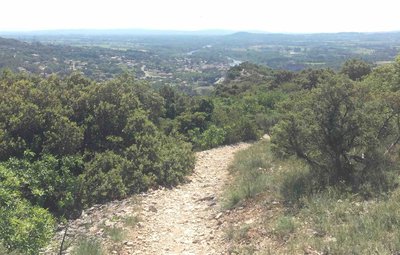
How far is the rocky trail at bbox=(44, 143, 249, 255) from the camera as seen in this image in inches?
322

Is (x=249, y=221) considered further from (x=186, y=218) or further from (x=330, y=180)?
(x=330, y=180)

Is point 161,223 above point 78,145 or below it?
below

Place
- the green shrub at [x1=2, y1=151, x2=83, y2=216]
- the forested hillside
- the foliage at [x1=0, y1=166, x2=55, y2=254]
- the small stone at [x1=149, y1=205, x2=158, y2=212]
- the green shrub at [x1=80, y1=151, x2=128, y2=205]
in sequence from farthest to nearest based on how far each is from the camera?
the green shrub at [x1=80, y1=151, x2=128, y2=205] → the small stone at [x1=149, y1=205, x2=158, y2=212] → the green shrub at [x1=2, y1=151, x2=83, y2=216] → the forested hillside → the foliage at [x1=0, y1=166, x2=55, y2=254]

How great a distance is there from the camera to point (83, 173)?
11.8 m

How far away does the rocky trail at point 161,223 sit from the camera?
8.17 metres

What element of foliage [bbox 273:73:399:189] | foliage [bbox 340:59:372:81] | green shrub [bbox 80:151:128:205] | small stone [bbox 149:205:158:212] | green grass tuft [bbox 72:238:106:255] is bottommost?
small stone [bbox 149:205:158:212]

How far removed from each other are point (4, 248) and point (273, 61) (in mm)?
162681

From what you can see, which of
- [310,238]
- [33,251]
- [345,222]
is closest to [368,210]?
[345,222]

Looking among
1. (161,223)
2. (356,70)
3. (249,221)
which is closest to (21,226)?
(161,223)

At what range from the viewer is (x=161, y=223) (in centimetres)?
959

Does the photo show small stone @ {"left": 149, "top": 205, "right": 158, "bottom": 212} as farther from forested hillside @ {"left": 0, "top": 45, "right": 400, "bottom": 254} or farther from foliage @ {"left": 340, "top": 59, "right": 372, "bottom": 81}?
foliage @ {"left": 340, "top": 59, "right": 372, "bottom": 81}

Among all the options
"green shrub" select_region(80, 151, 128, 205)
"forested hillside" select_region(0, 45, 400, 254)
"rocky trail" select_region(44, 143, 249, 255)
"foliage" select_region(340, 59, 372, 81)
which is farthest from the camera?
"foliage" select_region(340, 59, 372, 81)

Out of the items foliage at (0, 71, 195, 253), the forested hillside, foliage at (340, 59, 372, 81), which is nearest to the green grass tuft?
the forested hillside

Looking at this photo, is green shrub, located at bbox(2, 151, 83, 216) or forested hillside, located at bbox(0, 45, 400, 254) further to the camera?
green shrub, located at bbox(2, 151, 83, 216)
